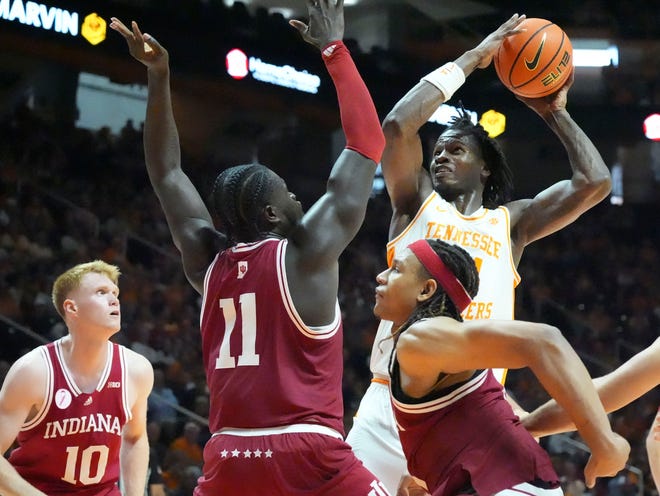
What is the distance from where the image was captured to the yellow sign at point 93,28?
12156mm

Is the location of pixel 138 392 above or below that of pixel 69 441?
above

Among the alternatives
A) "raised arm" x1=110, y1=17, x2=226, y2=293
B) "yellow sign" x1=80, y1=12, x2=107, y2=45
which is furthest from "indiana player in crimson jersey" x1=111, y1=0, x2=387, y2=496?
"yellow sign" x1=80, y1=12, x2=107, y2=45

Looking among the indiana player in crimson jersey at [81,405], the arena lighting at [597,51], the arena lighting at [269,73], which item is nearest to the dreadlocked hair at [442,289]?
the indiana player in crimson jersey at [81,405]

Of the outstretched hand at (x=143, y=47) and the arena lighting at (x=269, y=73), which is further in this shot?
the arena lighting at (x=269, y=73)

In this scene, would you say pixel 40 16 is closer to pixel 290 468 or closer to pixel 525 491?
pixel 290 468

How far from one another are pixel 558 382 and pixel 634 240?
15.6 meters

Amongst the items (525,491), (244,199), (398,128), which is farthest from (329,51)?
(525,491)

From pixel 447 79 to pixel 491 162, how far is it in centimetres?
54

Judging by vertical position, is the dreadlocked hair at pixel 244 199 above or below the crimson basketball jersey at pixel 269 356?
above

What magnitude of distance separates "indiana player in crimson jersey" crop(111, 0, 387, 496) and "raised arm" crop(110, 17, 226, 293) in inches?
4.5

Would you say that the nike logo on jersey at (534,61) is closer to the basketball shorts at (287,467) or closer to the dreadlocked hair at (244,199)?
the dreadlocked hair at (244,199)

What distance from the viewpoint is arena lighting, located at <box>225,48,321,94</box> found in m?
13.8

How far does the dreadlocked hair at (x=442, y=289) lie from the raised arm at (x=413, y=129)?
1294 millimetres

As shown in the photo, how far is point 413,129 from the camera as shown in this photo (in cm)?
432
